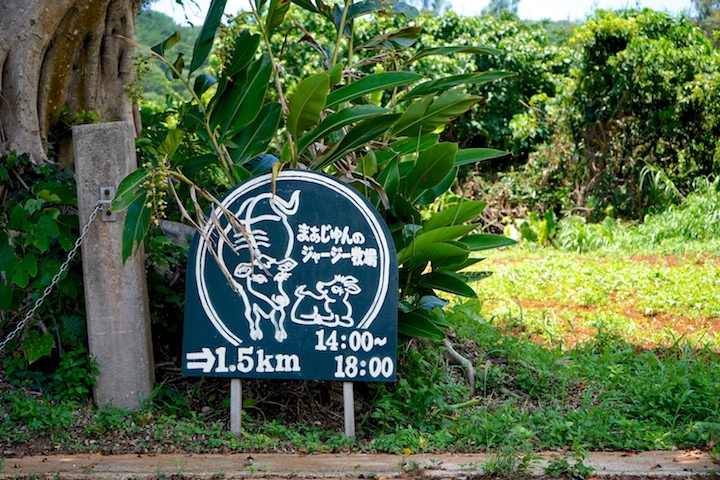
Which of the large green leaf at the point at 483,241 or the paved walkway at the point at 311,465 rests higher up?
the large green leaf at the point at 483,241

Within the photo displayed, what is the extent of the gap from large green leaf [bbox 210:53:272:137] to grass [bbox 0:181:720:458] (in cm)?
142

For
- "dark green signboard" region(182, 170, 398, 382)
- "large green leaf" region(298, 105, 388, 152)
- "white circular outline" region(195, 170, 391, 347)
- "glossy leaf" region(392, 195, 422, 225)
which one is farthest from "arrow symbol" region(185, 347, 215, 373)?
"glossy leaf" region(392, 195, 422, 225)

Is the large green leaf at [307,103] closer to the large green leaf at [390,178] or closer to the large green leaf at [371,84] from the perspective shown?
the large green leaf at [371,84]

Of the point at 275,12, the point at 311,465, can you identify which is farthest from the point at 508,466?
the point at 275,12

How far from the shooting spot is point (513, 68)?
13023 millimetres

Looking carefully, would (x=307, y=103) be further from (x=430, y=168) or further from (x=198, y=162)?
(x=198, y=162)

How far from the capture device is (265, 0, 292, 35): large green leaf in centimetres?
365

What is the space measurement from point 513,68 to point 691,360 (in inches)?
367

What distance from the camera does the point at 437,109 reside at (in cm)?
361

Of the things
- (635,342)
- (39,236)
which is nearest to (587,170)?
(635,342)

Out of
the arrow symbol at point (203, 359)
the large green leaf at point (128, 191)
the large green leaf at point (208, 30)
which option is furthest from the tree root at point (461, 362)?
the large green leaf at point (208, 30)

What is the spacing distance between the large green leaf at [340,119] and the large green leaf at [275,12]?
0.59 m

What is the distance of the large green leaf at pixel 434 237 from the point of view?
3.68 m

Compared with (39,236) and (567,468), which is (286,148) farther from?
(567,468)
